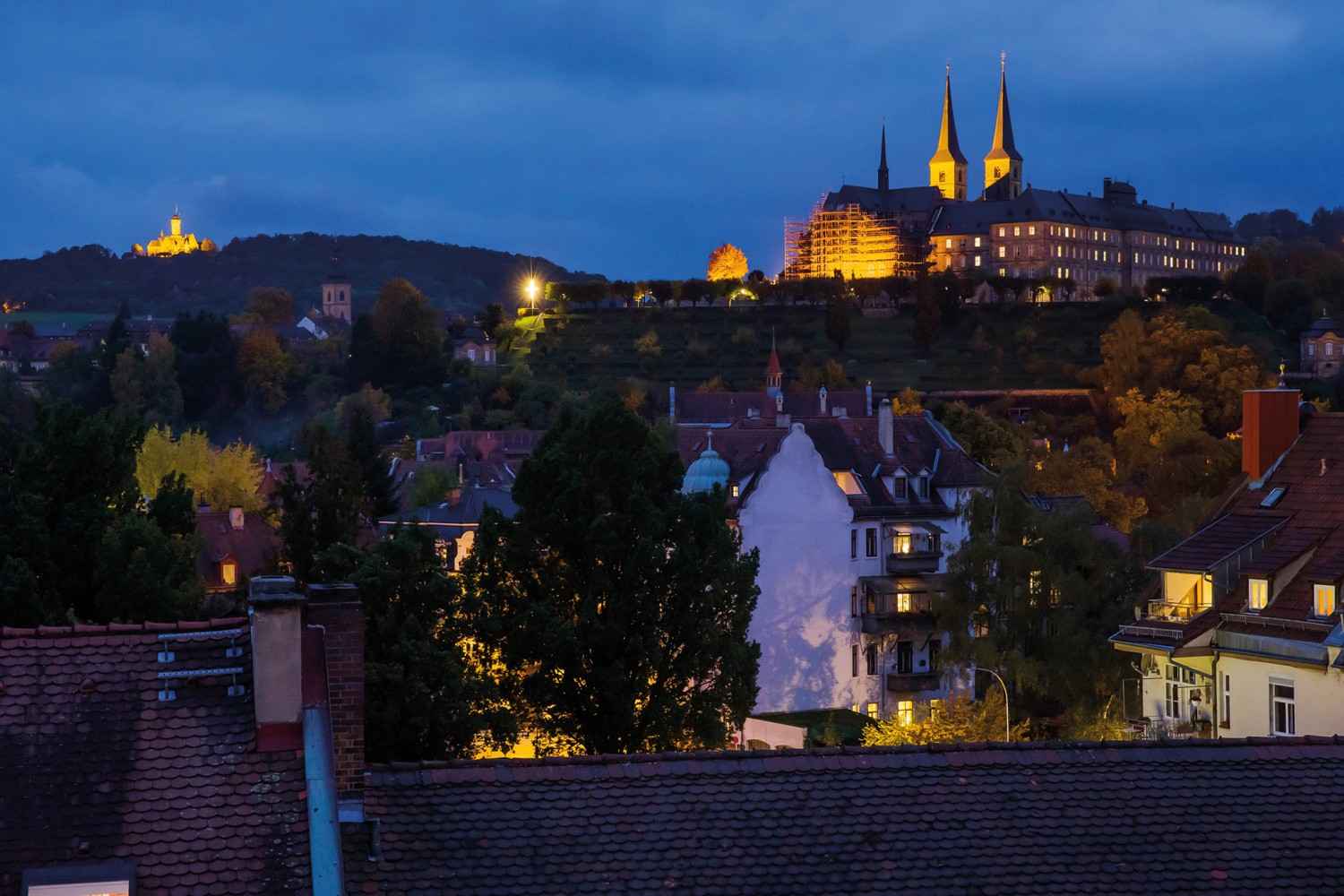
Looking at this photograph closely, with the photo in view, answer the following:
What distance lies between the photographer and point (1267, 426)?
112 feet

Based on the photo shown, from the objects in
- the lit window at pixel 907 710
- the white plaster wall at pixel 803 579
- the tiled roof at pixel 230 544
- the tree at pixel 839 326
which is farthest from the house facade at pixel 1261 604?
the tree at pixel 839 326

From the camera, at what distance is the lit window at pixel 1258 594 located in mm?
31125

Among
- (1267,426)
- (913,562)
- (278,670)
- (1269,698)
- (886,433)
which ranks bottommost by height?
(1269,698)

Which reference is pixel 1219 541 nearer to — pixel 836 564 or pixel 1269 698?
pixel 1269 698

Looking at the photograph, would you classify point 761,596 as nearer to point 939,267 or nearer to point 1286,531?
point 1286,531

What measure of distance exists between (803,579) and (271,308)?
439 feet

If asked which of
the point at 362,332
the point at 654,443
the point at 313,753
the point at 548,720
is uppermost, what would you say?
the point at 362,332

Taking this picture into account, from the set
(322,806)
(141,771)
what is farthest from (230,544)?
(322,806)

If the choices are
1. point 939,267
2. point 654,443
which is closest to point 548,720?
point 654,443

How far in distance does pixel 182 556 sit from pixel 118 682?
19190 millimetres

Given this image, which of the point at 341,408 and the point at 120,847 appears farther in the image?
the point at 341,408

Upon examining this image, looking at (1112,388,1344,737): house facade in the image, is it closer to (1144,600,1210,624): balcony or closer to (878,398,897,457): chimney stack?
(1144,600,1210,624): balcony

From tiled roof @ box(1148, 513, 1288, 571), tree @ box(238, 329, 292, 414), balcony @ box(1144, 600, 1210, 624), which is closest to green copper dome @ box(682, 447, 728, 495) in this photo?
balcony @ box(1144, 600, 1210, 624)

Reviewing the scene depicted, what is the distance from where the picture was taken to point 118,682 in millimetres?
12930
